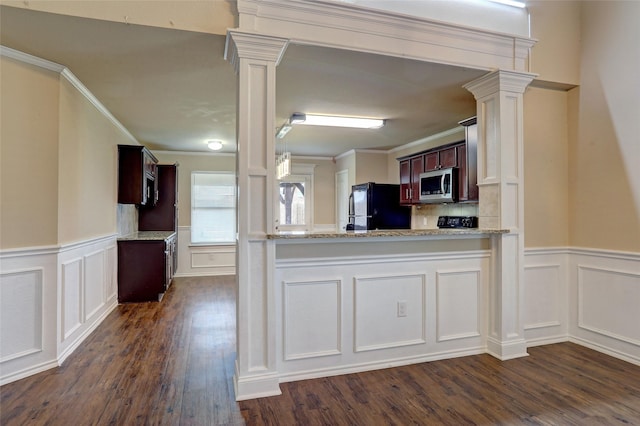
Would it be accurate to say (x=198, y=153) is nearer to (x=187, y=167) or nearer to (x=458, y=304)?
(x=187, y=167)

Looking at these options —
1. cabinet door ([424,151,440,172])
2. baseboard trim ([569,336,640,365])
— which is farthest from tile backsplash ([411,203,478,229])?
baseboard trim ([569,336,640,365])

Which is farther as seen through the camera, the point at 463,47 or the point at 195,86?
the point at 195,86

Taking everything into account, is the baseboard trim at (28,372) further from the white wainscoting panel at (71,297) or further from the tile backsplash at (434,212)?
the tile backsplash at (434,212)

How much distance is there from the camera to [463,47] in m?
2.89

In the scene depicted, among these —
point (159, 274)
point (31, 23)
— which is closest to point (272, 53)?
point (31, 23)

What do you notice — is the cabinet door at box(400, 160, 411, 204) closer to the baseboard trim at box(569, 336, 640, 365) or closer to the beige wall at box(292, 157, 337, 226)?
the beige wall at box(292, 157, 337, 226)

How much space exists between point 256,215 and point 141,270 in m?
3.25

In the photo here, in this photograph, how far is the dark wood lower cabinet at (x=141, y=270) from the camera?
4816mm

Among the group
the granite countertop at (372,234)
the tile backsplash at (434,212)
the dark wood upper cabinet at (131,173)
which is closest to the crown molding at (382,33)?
the granite countertop at (372,234)

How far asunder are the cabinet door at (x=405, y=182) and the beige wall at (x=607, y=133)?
248 cm

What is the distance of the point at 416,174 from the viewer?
17.9 feet

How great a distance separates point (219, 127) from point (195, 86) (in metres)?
1.60

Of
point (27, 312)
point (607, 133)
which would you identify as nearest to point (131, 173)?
point (27, 312)

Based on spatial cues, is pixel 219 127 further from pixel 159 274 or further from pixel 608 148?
pixel 608 148
